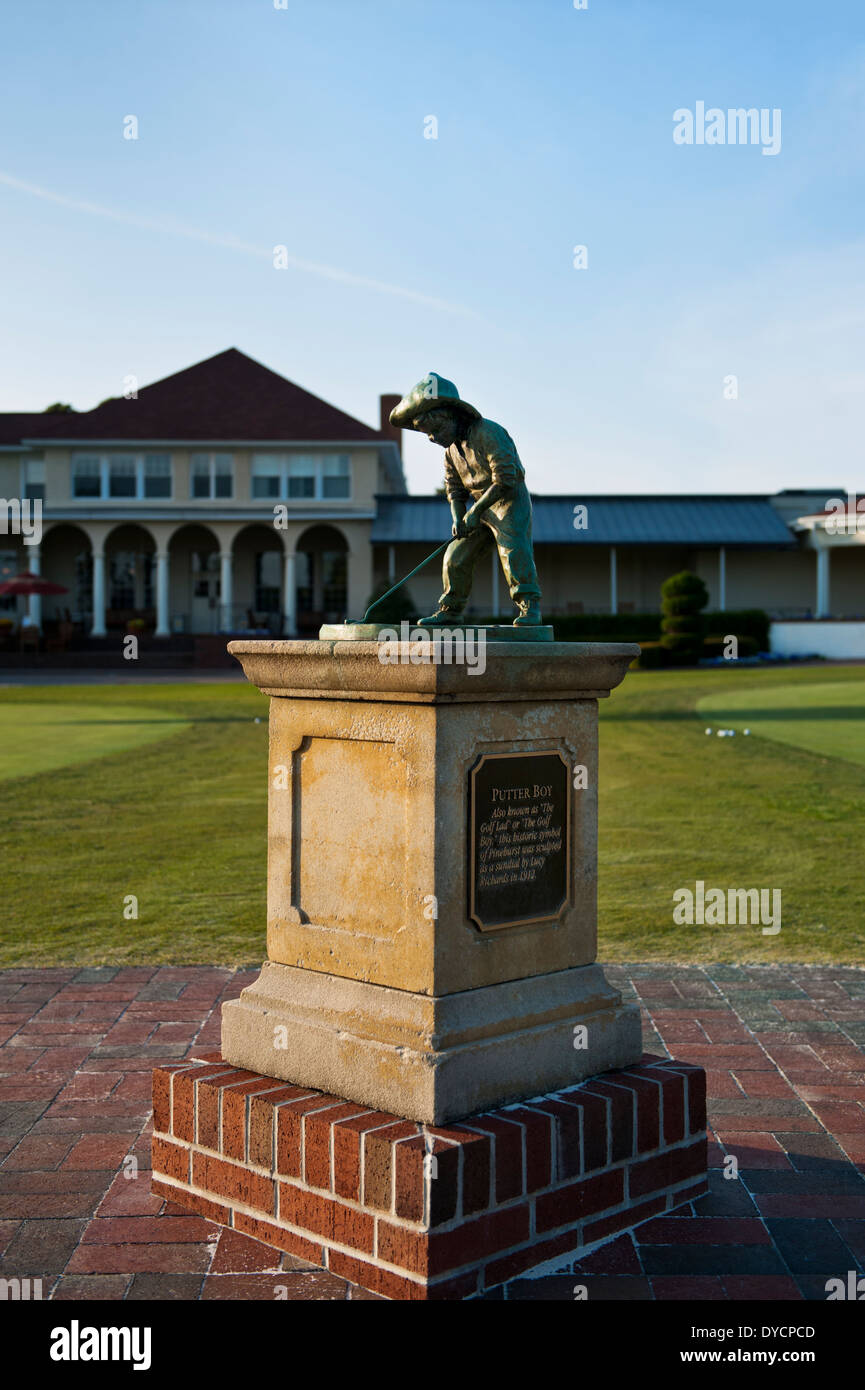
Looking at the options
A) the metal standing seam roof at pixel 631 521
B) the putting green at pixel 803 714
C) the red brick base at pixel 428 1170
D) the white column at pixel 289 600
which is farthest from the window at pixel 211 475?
the red brick base at pixel 428 1170

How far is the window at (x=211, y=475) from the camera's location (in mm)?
42219

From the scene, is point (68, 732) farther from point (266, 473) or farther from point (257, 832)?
point (266, 473)

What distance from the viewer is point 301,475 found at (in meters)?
42.1

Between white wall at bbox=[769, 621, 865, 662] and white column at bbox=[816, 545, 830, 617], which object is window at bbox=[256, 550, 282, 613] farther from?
white column at bbox=[816, 545, 830, 617]

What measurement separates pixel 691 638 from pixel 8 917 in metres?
29.8

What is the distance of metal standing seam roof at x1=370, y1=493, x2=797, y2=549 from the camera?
42.1 meters

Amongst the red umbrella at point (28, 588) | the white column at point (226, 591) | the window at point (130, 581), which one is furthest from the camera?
the window at point (130, 581)

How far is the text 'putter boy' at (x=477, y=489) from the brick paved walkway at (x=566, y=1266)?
6.50 ft

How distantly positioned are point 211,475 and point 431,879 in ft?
132

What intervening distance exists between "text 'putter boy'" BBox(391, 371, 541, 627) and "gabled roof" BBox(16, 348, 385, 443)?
37657mm

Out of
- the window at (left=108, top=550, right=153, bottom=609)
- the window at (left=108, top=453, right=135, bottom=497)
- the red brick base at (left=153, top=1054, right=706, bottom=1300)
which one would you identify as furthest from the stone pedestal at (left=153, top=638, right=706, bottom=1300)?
the window at (left=108, top=550, right=153, bottom=609)

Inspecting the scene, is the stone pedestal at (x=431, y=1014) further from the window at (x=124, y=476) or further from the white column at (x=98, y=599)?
the window at (x=124, y=476)
